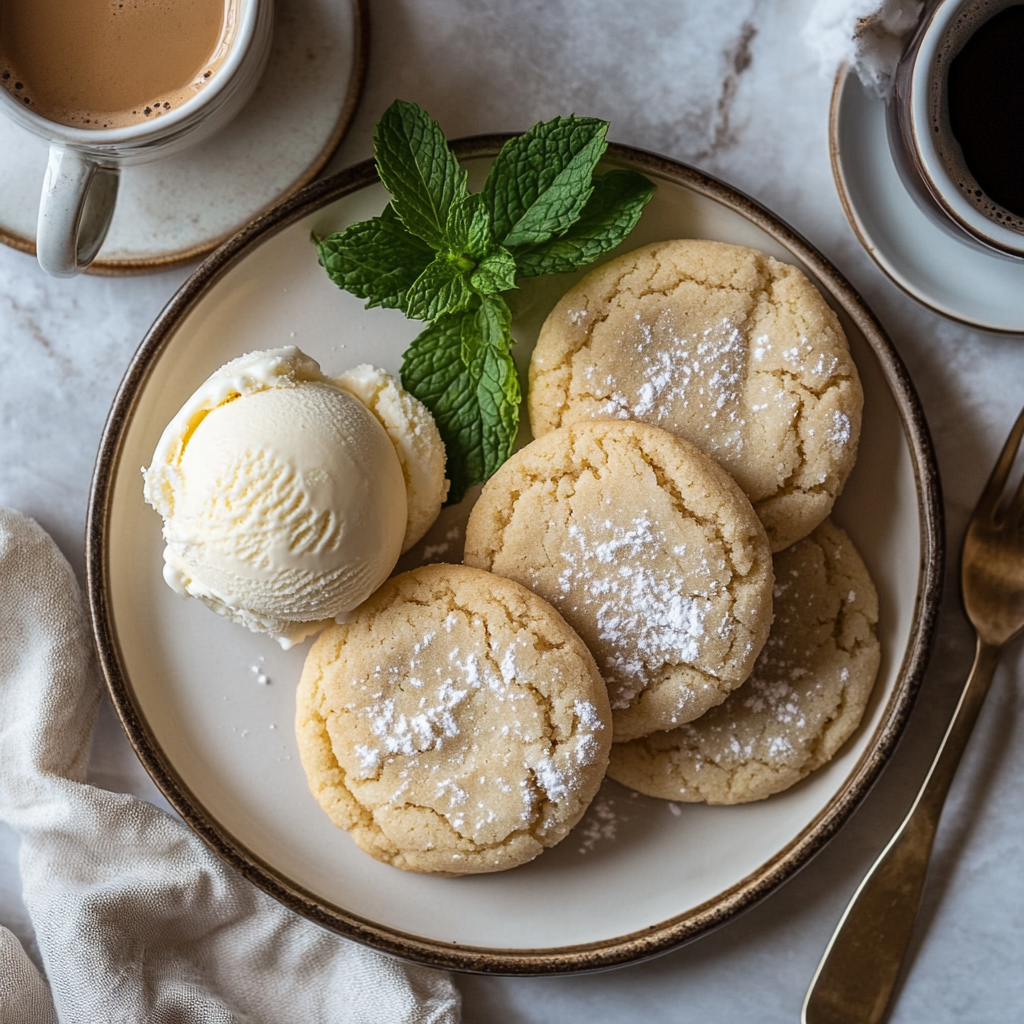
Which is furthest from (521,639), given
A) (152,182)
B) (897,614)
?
(152,182)

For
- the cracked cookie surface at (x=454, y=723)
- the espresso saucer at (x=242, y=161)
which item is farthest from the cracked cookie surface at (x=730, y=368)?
the espresso saucer at (x=242, y=161)

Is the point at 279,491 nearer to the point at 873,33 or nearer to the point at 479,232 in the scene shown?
the point at 479,232

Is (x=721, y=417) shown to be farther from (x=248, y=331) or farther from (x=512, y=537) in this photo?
(x=248, y=331)

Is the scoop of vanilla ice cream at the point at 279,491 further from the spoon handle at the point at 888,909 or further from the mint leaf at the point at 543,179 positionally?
the spoon handle at the point at 888,909

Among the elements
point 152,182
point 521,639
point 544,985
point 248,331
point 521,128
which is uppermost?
point 521,128

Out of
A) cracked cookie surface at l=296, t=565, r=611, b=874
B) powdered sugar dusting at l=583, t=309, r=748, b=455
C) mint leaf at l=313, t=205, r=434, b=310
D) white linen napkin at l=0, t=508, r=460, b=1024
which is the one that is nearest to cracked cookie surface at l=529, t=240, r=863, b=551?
powdered sugar dusting at l=583, t=309, r=748, b=455

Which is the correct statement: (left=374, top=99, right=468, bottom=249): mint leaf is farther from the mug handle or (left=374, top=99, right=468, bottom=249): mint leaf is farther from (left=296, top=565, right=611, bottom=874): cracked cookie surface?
(left=296, top=565, right=611, bottom=874): cracked cookie surface

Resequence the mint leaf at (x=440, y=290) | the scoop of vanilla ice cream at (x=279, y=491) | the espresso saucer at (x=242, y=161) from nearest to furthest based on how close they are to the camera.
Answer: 1. the scoop of vanilla ice cream at (x=279, y=491)
2. the mint leaf at (x=440, y=290)
3. the espresso saucer at (x=242, y=161)
